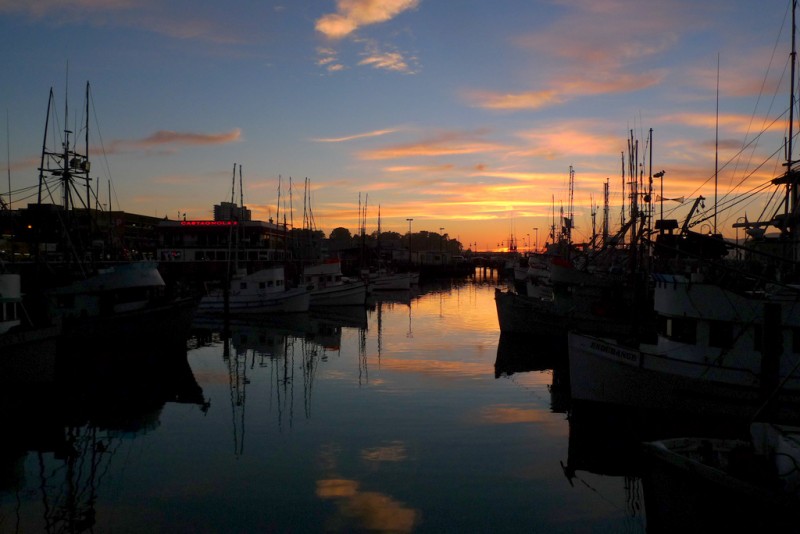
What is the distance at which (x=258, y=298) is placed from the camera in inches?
2266

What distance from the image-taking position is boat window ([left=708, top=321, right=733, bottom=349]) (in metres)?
19.3

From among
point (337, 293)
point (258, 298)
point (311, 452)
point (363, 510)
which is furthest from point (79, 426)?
point (337, 293)

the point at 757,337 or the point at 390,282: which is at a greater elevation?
the point at 757,337

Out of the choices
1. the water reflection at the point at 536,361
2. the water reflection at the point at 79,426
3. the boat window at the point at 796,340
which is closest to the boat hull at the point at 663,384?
the boat window at the point at 796,340

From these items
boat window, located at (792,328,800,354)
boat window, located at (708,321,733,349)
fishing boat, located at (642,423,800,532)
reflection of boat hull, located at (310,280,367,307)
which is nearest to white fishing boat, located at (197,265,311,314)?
reflection of boat hull, located at (310,280,367,307)

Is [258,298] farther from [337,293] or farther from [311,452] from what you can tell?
[311,452]

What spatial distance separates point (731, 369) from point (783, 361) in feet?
4.58

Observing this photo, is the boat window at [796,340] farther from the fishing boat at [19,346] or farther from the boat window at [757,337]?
the fishing boat at [19,346]

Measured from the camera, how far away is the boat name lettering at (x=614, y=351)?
20.3 metres

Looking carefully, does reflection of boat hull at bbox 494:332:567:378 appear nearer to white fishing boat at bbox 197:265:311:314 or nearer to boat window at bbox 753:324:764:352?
boat window at bbox 753:324:764:352

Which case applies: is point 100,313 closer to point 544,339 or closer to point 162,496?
point 162,496


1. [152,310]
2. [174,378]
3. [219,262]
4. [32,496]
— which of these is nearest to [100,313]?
[152,310]

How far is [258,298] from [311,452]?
41.6m

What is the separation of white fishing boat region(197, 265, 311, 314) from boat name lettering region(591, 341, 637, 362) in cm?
4010
